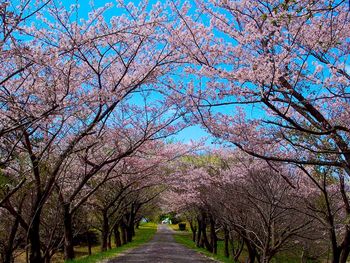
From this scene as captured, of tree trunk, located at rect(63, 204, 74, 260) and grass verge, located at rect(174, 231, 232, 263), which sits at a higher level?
tree trunk, located at rect(63, 204, 74, 260)

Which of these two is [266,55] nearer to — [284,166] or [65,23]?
[65,23]

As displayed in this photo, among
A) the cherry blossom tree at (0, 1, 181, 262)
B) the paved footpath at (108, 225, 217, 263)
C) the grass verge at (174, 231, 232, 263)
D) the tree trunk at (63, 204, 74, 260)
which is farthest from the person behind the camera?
the grass verge at (174, 231, 232, 263)

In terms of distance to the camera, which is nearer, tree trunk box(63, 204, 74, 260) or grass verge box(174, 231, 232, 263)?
tree trunk box(63, 204, 74, 260)

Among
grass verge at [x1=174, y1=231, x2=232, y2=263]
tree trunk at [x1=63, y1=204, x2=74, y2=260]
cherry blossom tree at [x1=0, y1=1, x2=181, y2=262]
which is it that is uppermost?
cherry blossom tree at [x1=0, y1=1, x2=181, y2=262]

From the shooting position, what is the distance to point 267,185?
14.3 m

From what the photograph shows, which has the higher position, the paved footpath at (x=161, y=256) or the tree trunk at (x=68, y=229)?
the tree trunk at (x=68, y=229)

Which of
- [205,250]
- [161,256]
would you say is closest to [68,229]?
[161,256]

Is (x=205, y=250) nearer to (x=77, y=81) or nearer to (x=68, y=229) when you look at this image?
(x=68, y=229)

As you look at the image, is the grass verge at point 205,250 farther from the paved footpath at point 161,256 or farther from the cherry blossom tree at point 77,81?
the cherry blossom tree at point 77,81

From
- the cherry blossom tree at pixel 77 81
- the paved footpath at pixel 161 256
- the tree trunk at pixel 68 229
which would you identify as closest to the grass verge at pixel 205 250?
the paved footpath at pixel 161 256

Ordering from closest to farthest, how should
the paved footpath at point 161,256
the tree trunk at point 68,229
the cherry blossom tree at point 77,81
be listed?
1. the cherry blossom tree at point 77,81
2. the tree trunk at point 68,229
3. the paved footpath at point 161,256

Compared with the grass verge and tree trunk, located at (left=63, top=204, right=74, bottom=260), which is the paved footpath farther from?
tree trunk, located at (left=63, top=204, right=74, bottom=260)

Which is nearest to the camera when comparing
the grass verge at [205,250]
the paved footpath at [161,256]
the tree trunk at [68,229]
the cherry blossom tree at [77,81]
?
the cherry blossom tree at [77,81]

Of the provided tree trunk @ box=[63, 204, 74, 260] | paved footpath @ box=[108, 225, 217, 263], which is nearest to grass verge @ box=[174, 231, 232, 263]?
paved footpath @ box=[108, 225, 217, 263]
